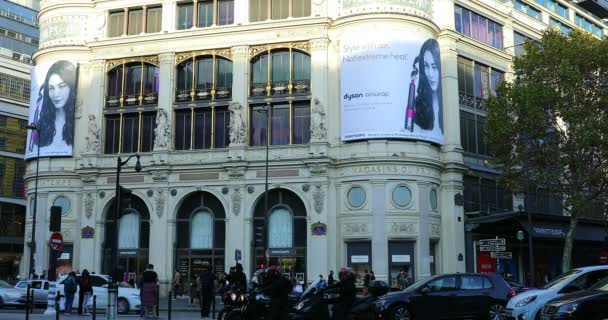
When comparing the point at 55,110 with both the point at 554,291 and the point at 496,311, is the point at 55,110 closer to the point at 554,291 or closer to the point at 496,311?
the point at 496,311

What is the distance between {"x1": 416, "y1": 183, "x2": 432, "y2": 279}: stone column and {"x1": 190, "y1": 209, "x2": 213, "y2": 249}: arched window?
43.5 ft

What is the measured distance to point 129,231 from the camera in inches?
1908

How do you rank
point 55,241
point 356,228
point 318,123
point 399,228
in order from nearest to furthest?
point 55,241, point 399,228, point 356,228, point 318,123

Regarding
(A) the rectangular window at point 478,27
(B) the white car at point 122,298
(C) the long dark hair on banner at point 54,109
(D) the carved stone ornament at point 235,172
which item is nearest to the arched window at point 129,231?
(C) the long dark hair on banner at point 54,109

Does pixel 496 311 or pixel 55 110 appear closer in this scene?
pixel 496 311

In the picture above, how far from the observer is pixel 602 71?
38.1 m

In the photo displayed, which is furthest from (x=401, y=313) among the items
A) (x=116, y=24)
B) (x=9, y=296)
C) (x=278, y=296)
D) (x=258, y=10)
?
(x=116, y=24)

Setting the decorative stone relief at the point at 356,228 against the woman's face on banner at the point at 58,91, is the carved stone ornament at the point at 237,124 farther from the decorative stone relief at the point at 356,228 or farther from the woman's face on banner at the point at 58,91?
the woman's face on banner at the point at 58,91

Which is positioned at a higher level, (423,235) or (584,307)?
(423,235)

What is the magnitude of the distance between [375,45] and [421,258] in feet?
42.3

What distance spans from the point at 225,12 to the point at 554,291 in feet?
113

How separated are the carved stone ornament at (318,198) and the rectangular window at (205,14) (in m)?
13.7

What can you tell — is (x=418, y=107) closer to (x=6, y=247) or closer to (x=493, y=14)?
(x=493, y=14)

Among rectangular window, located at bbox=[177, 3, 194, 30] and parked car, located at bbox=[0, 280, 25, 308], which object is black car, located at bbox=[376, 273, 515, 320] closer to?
parked car, located at bbox=[0, 280, 25, 308]
